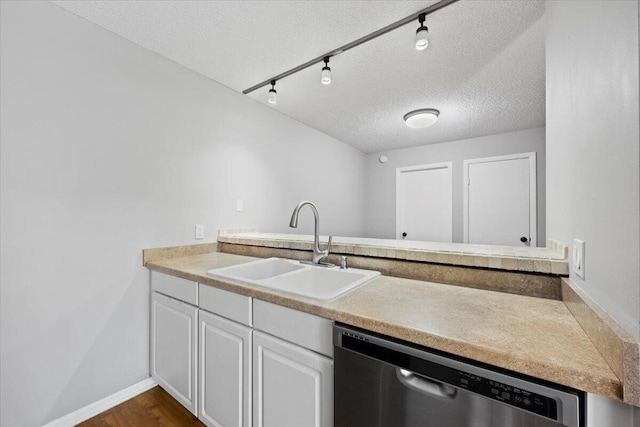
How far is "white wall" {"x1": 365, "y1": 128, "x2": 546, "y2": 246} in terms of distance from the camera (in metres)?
3.42

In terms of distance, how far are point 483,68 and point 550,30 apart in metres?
0.92

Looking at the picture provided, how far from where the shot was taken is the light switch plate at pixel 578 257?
772 millimetres

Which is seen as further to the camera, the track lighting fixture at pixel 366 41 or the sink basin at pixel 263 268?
the sink basin at pixel 263 268

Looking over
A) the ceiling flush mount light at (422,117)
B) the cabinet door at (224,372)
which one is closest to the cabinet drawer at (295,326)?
the cabinet door at (224,372)

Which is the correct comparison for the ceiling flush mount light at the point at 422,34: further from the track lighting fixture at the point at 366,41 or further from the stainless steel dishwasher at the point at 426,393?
the stainless steel dishwasher at the point at 426,393

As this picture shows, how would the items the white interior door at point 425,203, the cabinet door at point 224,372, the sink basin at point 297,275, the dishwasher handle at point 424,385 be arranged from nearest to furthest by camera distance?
1. the dishwasher handle at point 424,385
2. the cabinet door at point 224,372
3. the sink basin at point 297,275
4. the white interior door at point 425,203

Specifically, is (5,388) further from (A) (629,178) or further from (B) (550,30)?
(B) (550,30)

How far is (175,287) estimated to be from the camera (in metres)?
1.60

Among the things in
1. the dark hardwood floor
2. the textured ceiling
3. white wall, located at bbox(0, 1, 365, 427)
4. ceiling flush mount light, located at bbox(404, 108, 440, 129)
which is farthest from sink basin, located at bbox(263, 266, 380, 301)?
ceiling flush mount light, located at bbox(404, 108, 440, 129)

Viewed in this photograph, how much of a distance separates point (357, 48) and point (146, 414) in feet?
8.90

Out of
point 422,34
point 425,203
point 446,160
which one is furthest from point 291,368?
point 446,160

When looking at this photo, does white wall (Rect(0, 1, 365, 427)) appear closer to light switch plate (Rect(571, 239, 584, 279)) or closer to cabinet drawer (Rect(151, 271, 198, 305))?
cabinet drawer (Rect(151, 271, 198, 305))

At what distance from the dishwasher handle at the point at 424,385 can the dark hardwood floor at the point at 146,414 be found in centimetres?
139

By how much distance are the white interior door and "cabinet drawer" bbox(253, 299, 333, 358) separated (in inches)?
143
